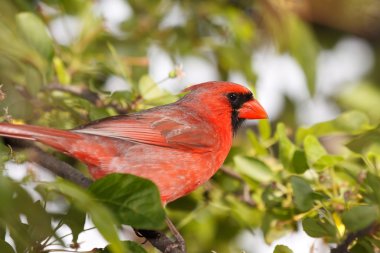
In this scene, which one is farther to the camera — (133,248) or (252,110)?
(252,110)

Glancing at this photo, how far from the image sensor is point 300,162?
3.04 metres

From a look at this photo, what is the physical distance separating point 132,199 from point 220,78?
8.35 ft

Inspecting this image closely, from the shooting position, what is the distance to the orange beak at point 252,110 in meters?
3.43

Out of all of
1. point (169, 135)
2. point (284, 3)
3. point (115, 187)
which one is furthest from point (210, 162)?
point (284, 3)

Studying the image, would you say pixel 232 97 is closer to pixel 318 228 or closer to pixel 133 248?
pixel 318 228

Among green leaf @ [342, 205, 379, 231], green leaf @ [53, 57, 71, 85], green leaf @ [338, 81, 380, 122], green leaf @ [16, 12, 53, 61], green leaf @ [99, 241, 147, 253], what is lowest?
green leaf @ [99, 241, 147, 253]

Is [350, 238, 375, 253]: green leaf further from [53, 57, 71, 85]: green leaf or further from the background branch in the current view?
[53, 57, 71, 85]: green leaf

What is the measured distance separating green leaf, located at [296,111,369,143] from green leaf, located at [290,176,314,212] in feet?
1.65

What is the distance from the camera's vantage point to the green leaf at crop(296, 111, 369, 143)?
3.16 m

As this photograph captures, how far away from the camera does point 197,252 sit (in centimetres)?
360

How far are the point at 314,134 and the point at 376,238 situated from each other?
2.47 ft

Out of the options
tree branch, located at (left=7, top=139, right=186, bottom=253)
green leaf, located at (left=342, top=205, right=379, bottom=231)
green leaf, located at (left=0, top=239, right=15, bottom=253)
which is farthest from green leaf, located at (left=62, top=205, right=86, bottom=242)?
green leaf, located at (left=342, top=205, right=379, bottom=231)

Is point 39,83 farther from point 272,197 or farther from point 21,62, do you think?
point 272,197

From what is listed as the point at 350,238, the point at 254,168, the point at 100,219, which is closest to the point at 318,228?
the point at 350,238
